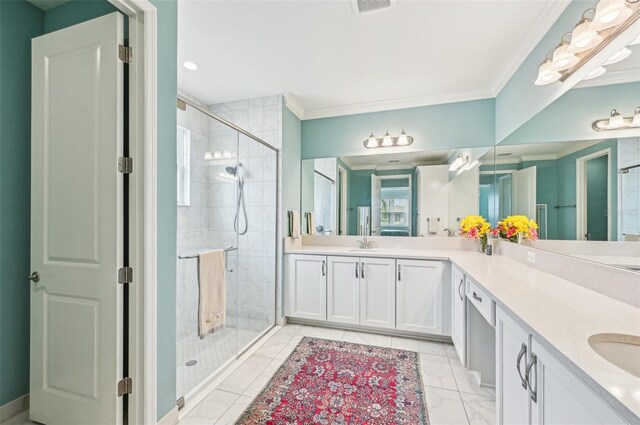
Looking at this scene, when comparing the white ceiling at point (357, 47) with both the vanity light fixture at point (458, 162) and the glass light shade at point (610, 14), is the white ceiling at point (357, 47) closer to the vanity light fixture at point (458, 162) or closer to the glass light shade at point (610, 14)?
the glass light shade at point (610, 14)

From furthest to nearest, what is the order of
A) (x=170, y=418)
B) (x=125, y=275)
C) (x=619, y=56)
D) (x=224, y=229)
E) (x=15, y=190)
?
(x=224, y=229), (x=15, y=190), (x=170, y=418), (x=125, y=275), (x=619, y=56)

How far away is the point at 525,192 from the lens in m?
2.27

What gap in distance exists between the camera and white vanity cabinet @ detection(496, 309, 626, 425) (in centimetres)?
70

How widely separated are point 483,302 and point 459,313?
2.17 feet

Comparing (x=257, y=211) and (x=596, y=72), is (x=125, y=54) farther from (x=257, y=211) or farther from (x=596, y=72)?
(x=596, y=72)

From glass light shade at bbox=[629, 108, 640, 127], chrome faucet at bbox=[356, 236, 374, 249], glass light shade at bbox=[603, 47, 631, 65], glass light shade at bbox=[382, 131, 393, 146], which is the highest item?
glass light shade at bbox=[382, 131, 393, 146]

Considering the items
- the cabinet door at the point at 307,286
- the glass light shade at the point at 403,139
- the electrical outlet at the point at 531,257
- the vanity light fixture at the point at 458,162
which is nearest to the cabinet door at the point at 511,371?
the electrical outlet at the point at 531,257

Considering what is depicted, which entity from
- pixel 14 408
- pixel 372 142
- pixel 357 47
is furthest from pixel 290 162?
pixel 14 408

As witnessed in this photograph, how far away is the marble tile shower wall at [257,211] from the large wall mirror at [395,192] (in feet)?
2.08

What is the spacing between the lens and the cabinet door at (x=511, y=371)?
1.06 m

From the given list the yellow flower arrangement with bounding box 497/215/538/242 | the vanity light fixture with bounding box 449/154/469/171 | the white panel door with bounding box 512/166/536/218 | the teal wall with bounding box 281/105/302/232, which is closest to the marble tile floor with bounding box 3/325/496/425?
the yellow flower arrangement with bounding box 497/215/538/242

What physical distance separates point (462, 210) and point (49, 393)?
3.66m

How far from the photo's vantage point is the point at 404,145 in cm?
327

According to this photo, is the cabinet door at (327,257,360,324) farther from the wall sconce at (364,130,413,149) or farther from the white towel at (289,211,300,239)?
the wall sconce at (364,130,413,149)
